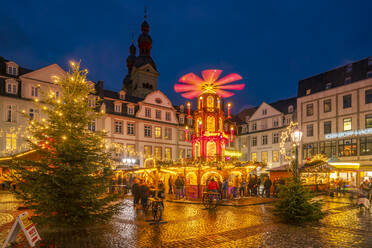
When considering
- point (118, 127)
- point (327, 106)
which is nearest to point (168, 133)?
point (118, 127)

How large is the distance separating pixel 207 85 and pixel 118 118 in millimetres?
18237

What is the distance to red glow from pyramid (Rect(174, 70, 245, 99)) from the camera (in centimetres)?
2142

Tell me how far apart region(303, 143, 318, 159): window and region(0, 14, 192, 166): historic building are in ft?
54.6

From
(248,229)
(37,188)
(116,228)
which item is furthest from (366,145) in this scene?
(37,188)

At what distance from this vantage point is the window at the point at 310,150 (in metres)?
37.9

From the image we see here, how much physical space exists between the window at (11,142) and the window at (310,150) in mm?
34612

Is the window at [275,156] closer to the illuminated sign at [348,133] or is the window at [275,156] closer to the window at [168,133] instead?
the illuminated sign at [348,133]

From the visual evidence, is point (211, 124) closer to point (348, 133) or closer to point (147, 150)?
point (147, 150)

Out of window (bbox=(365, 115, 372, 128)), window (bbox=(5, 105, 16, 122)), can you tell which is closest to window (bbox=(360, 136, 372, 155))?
window (bbox=(365, 115, 372, 128))

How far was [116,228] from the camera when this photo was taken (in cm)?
1048

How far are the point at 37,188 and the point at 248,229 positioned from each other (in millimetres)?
7366

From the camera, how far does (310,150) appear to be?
3841 centimetres

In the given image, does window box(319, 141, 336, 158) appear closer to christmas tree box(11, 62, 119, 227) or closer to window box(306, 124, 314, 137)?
window box(306, 124, 314, 137)

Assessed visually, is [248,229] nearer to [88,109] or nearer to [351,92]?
[88,109]
